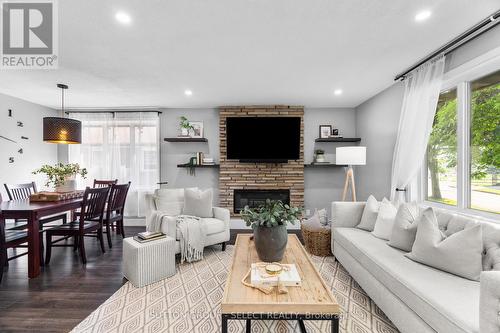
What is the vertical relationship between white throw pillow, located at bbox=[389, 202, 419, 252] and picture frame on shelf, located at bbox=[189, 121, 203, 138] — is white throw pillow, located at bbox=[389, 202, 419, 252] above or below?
below

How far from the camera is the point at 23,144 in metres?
4.35

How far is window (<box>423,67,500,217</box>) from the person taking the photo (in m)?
2.30

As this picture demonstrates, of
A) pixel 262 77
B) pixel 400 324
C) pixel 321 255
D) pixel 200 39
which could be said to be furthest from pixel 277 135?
pixel 400 324

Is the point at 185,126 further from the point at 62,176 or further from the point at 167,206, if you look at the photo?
the point at 62,176

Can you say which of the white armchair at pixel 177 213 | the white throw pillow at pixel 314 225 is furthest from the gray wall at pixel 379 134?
the white armchair at pixel 177 213

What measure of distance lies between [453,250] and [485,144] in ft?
4.70

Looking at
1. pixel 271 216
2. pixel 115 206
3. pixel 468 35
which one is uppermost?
pixel 468 35

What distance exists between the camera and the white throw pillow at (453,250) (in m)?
1.57

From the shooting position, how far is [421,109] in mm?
2777

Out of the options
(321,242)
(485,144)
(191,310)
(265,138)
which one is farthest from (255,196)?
(485,144)

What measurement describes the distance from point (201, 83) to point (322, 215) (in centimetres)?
263

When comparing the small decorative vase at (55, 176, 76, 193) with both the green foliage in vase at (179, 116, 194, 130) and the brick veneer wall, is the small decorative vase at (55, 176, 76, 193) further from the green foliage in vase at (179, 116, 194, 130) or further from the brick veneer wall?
the brick veneer wall

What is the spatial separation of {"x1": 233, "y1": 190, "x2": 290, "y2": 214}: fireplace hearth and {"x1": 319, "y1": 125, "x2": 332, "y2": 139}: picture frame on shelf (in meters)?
1.35

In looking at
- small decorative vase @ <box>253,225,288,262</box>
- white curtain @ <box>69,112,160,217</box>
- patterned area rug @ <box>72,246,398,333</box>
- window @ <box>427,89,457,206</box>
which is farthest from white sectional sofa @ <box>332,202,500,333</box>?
white curtain @ <box>69,112,160,217</box>
